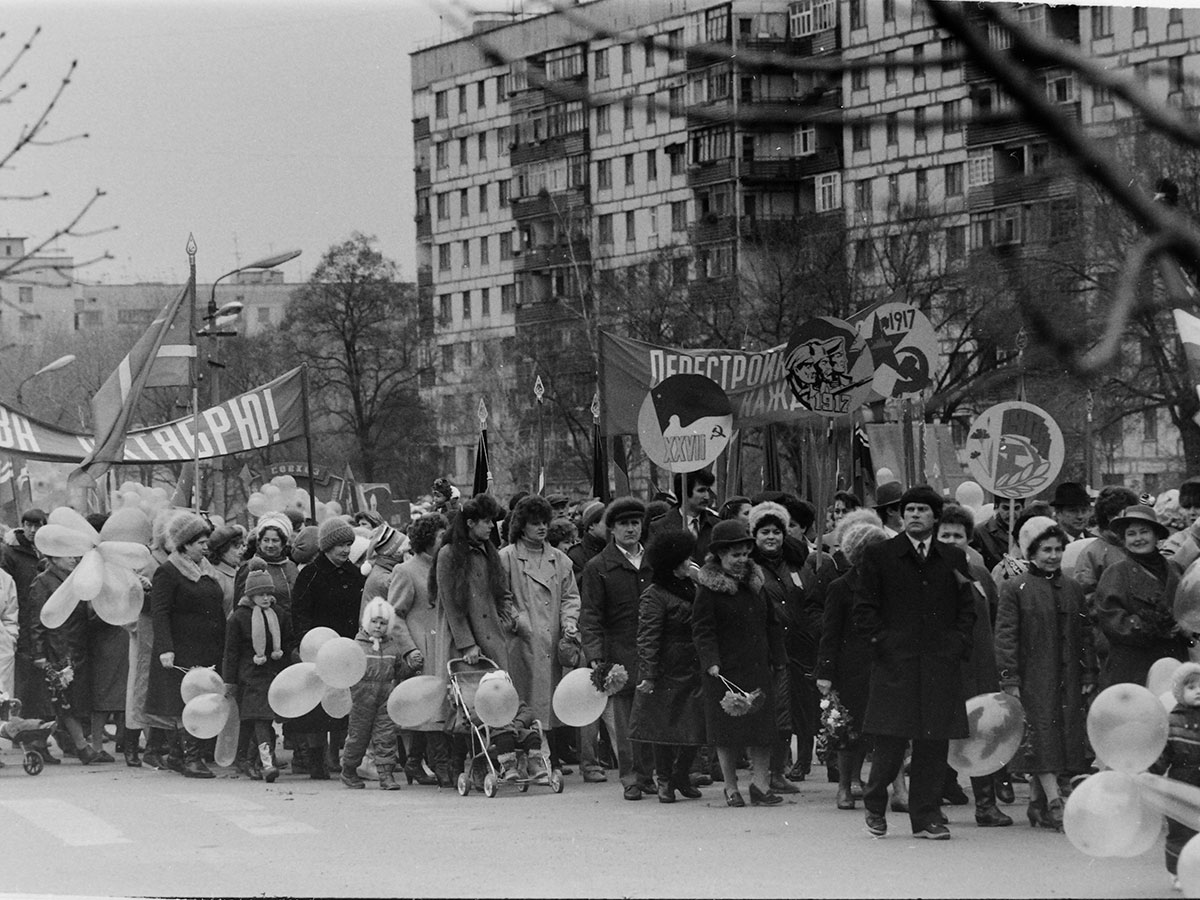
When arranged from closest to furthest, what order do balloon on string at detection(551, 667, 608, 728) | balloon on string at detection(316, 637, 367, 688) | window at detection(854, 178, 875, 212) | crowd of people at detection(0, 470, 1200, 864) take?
crowd of people at detection(0, 470, 1200, 864) < balloon on string at detection(551, 667, 608, 728) < balloon on string at detection(316, 637, 367, 688) < window at detection(854, 178, 875, 212)

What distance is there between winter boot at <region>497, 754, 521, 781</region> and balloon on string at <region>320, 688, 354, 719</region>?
123 centimetres

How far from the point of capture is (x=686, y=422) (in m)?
14.8

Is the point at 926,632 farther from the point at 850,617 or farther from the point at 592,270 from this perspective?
the point at 592,270

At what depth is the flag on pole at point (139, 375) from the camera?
65.2 feet

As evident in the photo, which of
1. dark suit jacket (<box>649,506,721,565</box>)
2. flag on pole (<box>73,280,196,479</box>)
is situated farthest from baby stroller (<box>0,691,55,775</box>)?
flag on pole (<box>73,280,196,479</box>)

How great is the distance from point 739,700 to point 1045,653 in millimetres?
1633

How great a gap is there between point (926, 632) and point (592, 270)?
39.2 meters

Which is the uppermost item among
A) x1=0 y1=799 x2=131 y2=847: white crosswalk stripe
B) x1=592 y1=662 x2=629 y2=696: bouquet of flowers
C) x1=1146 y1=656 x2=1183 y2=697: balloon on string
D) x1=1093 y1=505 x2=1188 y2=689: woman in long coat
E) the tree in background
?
the tree in background

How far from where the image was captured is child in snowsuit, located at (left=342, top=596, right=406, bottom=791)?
12.7m

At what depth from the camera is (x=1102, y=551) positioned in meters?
11.0

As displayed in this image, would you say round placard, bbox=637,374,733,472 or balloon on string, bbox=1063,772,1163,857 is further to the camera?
round placard, bbox=637,374,733,472

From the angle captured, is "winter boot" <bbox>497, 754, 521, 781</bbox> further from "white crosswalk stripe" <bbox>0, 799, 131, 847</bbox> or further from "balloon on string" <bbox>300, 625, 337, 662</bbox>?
"white crosswalk stripe" <bbox>0, 799, 131, 847</bbox>

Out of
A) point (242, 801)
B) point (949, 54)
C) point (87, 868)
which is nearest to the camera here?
point (949, 54)

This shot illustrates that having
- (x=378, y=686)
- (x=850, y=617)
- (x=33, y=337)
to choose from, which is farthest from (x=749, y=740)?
(x=33, y=337)
